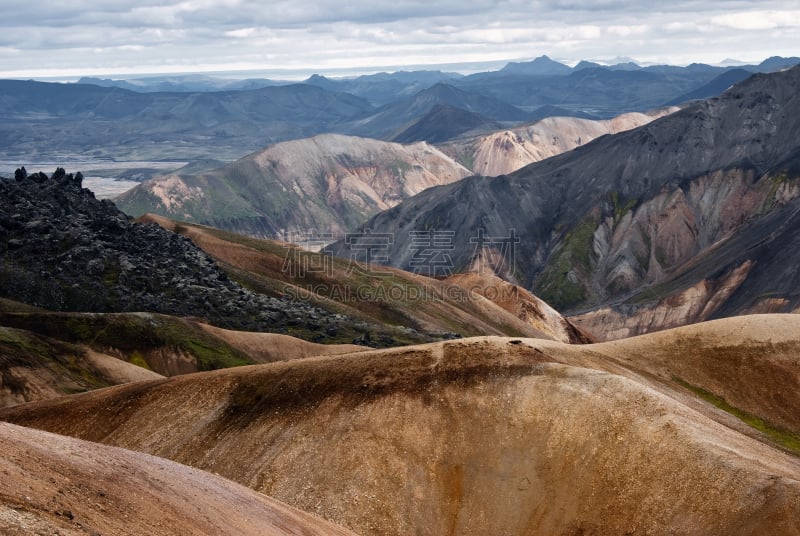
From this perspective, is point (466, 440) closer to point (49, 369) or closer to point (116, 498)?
point (116, 498)

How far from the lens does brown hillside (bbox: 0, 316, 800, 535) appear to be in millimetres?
44562

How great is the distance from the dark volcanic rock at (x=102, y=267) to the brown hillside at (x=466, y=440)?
144 ft

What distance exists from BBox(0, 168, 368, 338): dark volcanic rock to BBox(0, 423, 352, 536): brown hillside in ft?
221

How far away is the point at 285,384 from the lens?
57.8m

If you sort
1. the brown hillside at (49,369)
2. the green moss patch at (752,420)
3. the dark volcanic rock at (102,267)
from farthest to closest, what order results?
the dark volcanic rock at (102,267)
the brown hillside at (49,369)
the green moss patch at (752,420)

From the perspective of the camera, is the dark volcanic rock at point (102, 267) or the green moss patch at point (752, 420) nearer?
the green moss patch at point (752, 420)

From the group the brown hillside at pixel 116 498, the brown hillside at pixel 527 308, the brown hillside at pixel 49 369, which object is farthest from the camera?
the brown hillside at pixel 527 308

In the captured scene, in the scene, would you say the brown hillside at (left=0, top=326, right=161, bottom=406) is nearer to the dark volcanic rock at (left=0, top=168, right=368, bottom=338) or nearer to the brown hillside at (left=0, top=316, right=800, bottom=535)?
the brown hillside at (left=0, top=316, right=800, bottom=535)

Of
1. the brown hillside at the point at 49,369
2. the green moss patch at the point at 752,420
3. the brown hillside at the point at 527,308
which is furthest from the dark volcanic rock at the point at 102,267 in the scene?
the green moss patch at the point at 752,420

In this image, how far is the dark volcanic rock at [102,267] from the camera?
103688 millimetres

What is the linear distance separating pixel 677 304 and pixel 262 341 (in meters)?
111

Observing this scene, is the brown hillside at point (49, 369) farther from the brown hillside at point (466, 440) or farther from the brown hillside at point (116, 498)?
the brown hillside at point (116, 498)

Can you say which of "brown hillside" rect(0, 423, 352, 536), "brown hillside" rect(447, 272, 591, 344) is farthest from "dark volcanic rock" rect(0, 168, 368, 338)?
"brown hillside" rect(0, 423, 352, 536)

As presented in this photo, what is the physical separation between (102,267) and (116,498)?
278 feet
